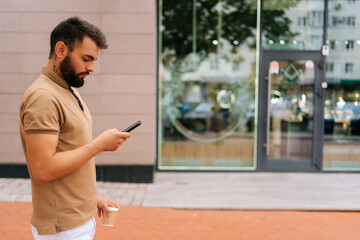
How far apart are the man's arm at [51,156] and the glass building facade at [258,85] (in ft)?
19.6

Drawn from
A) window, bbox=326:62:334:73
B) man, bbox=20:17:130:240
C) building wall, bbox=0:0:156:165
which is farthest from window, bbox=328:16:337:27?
man, bbox=20:17:130:240

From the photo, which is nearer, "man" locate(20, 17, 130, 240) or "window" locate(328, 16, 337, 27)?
"man" locate(20, 17, 130, 240)

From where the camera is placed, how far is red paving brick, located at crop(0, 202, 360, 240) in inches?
165

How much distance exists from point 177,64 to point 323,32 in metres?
3.22

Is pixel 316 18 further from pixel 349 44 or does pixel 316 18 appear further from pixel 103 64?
pixel 103 64

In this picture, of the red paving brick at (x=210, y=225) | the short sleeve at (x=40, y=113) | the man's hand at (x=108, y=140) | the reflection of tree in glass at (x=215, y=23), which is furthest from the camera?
the reflection of tree in glass at (x=215, y=23)

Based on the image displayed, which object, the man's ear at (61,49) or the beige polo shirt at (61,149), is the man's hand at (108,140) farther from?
the man's ear at (61,49)

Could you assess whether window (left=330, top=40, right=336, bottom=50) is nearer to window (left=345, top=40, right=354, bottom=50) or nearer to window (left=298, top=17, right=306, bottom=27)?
window (left=345, top=40, right=354, bottom=50)

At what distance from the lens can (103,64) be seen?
6516 millimetres

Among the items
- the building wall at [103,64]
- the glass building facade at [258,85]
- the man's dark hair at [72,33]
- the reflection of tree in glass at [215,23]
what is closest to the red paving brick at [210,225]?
the building wall at [103,64]

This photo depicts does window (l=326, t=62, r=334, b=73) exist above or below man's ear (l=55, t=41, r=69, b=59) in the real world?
above

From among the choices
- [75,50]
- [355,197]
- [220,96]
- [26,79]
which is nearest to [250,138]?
[220,96]

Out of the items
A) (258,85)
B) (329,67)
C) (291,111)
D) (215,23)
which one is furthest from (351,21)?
(215,23)

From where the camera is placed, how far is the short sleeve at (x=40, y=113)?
1.47 metres
